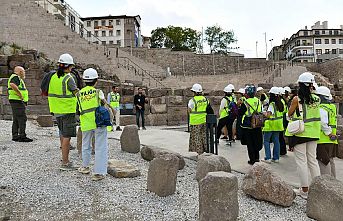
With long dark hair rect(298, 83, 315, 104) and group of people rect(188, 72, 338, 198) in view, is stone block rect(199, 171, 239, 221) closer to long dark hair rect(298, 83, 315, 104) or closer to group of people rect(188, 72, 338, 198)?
group of people rect(188, 72, 338, 198)

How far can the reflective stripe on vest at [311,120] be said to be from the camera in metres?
5.46

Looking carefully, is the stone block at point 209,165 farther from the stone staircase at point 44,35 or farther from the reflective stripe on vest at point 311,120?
the stone staircase at point 44,35

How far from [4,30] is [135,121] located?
24185mm

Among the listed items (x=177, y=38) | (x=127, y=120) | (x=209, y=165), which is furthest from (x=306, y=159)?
(x=177, y=38)

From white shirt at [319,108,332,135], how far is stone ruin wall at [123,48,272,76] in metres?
42.8

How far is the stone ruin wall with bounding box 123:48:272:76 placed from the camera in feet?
162

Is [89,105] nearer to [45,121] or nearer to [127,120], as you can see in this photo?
[45,121]

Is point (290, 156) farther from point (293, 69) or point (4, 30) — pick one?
point (4, 30)

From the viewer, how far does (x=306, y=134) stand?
5453 millimetres

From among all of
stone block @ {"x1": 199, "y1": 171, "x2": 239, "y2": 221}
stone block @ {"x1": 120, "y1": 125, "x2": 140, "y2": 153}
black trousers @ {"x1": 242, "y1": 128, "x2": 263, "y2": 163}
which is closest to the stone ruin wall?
stone block @ {"x1": 120, "y1": 125, "x2": 140, "y2": 153}

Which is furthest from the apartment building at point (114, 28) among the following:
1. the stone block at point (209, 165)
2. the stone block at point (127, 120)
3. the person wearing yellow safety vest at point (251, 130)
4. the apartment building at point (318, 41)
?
the stone block at point (209, 165)

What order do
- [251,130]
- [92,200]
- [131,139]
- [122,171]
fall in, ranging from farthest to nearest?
[131,139] → [251,130] → [122,171] → [92,200]

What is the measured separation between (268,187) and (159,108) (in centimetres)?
1335

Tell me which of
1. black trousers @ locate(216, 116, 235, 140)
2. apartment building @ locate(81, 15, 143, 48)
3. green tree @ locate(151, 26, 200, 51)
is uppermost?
apartment building @ locate(81, 15, 143, 48)
